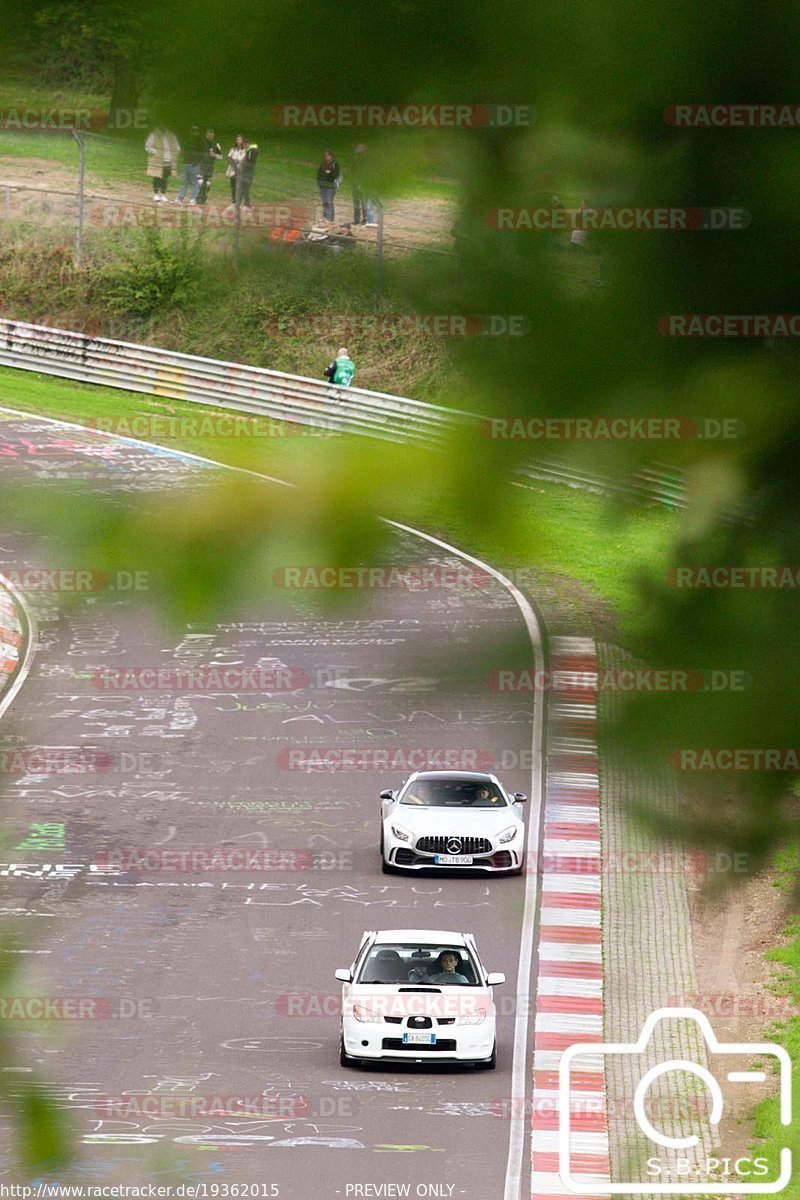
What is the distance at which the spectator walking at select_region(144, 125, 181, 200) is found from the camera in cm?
123

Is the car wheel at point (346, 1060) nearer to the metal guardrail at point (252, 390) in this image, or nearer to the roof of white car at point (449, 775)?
the roof of white car at point (449, 775)

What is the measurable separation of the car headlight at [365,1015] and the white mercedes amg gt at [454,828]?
18.4 feet

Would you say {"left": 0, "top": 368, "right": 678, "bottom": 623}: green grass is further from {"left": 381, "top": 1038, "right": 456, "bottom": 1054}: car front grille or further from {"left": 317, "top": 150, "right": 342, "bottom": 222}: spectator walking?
{"left": 381, "top": 1038, "right": 456, "bottom": 1054}: car front grille

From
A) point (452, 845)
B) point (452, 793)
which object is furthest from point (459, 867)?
point (452, 793)

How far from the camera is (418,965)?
19.7m

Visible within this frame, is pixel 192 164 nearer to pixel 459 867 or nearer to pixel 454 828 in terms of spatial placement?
pixel 454 828

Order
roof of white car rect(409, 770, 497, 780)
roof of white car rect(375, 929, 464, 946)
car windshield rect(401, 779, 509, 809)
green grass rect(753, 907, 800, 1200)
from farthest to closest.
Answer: roof of white car rect(409, 770, 497, 780) < car windshield rect(401, 779, 509, 809) < roof of white car rect(375, 929, 464, 946) < green grass rect(753, 907, 800, 1200)

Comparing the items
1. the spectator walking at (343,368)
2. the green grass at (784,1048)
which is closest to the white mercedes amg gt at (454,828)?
the green grass at (784,1048)

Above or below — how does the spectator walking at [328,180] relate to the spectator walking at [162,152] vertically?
below

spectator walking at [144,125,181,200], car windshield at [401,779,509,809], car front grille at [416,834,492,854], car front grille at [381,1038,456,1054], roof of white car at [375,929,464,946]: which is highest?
spectator walking at [144,125,181,200]

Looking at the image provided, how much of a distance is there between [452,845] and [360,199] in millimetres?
23687

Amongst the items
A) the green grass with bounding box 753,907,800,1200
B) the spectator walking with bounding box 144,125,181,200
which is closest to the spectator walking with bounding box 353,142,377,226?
the spectator walking with bounding box 144,125,181,200

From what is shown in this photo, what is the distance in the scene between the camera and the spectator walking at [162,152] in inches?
48.5

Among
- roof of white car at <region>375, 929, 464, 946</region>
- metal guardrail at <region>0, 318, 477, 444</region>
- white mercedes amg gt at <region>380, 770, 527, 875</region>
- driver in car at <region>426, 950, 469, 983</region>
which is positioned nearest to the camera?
metal guardrail at <region>0, 318, 477, 444</region>
